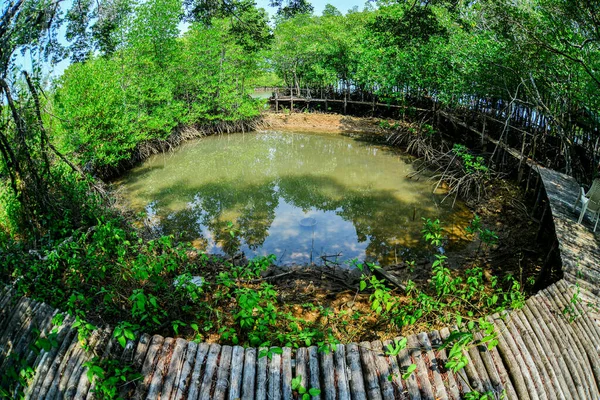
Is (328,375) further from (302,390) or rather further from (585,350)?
(585,350)

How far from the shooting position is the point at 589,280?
15.7ft

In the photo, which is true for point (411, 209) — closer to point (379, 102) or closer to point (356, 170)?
point (356, 170)

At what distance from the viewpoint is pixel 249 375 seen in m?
3.16

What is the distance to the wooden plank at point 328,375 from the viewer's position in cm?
304

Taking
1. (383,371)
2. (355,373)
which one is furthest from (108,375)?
(383,371)

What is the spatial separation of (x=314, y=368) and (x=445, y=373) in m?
1.10

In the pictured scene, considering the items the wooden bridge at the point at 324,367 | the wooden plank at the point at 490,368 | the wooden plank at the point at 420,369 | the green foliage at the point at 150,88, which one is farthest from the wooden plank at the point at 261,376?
the green foliage at the point at 150,88

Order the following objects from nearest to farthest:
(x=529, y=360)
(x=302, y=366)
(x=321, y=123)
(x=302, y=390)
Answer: (x=302, y=390)
(x=302, y=366)
(x=529, y=360)
(x=321, y=123)

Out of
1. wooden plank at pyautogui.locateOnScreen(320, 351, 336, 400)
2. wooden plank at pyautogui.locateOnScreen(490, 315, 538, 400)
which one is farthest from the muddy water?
wooden plank at pyautogui.locateOnScreen(490, 315, 538, 400)

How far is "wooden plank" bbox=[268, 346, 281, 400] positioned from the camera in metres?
3.04

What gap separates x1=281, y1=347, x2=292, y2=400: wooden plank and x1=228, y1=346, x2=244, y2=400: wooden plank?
35 centimetres

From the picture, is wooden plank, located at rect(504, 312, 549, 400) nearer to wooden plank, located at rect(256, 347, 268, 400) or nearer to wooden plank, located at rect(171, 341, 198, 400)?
wooden plank, located at rect(256, 347, 268, 400)

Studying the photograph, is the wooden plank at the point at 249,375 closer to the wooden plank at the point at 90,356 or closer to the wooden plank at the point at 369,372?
the wooden plank at the point at 369,372

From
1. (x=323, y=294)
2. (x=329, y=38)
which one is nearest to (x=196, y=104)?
(x=329, y=38)
